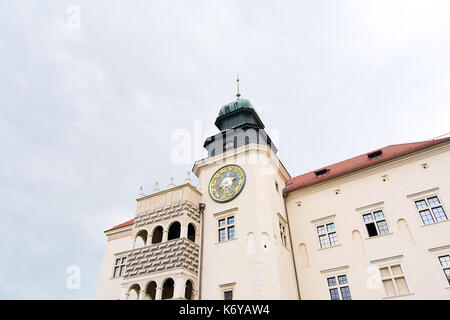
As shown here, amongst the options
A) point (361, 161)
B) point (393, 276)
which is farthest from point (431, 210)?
point (361, 161)

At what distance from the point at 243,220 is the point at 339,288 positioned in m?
5.85

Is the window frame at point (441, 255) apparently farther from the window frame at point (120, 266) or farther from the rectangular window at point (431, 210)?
the window frame at point (120, 266)

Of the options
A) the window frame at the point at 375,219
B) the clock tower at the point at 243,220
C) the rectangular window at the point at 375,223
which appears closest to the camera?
the clock tower at the point at 243,220

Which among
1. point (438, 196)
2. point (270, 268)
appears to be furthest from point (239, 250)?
point (438, 196)

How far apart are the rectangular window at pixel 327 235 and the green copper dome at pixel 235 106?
10.2m

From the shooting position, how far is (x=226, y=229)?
714 inches

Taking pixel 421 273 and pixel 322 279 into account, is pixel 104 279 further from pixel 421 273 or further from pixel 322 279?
pixel 421 273

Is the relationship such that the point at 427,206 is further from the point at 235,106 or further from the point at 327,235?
the point at 235,106

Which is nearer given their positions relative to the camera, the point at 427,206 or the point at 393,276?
the point at 393,276

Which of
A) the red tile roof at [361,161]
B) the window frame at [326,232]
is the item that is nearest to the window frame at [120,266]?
the red tile roof at [361,161]

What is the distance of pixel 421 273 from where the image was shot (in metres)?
14.8

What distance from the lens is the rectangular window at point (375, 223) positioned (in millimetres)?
16880

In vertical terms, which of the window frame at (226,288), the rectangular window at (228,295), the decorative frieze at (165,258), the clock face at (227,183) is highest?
the clock face at (227,183)

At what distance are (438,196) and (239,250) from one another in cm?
1020
